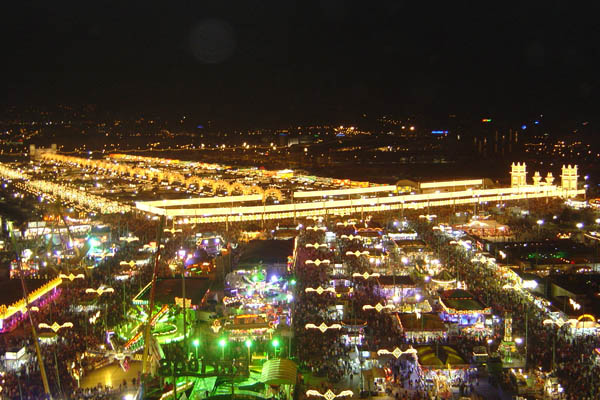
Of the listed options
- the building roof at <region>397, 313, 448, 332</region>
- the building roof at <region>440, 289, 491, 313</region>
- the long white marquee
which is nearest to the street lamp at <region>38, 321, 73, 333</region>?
the building roof at <region>397, 313, 448, 332</region>

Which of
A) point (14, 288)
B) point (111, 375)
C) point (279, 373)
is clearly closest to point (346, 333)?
point (279, 373)

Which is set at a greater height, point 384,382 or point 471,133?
point 471,133

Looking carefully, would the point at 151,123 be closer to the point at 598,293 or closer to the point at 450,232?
the point at 450,232

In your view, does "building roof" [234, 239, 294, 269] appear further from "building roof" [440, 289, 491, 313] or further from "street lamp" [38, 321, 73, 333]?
"street lamp" [38, 321, 73, 333]

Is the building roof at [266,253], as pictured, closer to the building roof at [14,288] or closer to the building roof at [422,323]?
the building roof at [422,323]

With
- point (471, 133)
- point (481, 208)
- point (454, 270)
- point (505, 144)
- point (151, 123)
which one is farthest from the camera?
point (151, 123)

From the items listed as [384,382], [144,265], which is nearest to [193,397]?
[384,382]

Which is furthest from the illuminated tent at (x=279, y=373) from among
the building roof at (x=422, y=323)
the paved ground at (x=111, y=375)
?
the building roof at (x=422, y=323)
